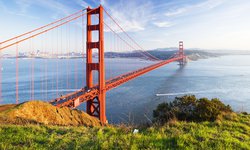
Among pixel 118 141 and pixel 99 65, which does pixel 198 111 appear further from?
pixel 99 65

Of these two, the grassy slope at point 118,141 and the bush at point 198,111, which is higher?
the grassy slope at point 118,141

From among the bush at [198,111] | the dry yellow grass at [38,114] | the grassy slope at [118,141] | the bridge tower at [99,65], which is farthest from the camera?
the bridge tower at [99,65]

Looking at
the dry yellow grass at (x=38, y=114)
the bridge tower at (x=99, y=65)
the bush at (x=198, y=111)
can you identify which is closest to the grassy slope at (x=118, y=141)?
the dry yellow grass at (x=38, y=114)

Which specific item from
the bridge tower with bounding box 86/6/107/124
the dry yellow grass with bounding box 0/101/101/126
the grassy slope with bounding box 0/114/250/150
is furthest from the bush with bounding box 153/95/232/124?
the bridge tower with bounding box 86/6/107/124

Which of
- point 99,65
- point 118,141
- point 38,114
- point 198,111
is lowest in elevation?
point 38,114

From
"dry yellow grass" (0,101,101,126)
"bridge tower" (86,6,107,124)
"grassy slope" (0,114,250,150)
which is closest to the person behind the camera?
"grassy slope" (0,114,250,150)

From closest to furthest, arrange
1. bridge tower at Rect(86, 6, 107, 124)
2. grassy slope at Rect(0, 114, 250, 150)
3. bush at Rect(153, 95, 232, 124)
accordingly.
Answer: grassy slope at Rect(0, 114, 250, 150) → bush at Rect(153, 95, 232, 124) → bridge tower at Rect(86, 6, 107, 124)

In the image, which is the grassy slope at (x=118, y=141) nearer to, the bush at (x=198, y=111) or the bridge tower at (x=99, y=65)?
the bush at (x=198, y=111)

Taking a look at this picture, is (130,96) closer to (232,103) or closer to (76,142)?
(232,103)

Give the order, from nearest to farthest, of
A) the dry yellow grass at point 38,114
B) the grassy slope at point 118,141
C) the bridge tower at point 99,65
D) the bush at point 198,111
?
the grassy slope at point 118,141, the dry yellow grass at point 38,114, the bush at point 198,111, the bridge tower at point 99,65

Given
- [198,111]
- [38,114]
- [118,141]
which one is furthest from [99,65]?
[118,141]

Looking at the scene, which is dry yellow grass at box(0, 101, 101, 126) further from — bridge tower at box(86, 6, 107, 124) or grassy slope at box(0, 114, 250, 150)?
bridge tower at box(86, 6, 107, 124)

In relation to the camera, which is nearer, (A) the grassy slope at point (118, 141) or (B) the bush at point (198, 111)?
(A) the grassy slope at point (118, 141)
